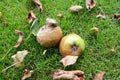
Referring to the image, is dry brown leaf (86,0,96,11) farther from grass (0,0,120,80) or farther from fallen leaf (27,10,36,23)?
fallen leaf (27,10,36,23)

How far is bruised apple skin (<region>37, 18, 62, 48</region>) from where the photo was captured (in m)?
2.87

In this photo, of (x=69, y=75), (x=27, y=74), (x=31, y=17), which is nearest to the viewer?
(x=69, y=75)

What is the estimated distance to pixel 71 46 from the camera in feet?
9.29

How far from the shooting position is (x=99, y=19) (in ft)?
10.8

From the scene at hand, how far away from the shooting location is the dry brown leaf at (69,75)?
2.68 metres

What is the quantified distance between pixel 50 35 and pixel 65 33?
0.33m

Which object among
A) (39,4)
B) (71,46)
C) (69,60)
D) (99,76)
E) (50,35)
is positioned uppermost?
(39,4)

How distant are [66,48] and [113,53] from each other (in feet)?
1.61

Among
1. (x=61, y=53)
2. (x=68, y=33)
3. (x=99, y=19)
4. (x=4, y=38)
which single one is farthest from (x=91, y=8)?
(x=4, y=38)

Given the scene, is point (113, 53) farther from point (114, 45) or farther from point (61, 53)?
point (61, 53)

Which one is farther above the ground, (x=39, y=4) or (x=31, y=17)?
(x=39, y=4)

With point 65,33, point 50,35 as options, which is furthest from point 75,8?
point 50,35

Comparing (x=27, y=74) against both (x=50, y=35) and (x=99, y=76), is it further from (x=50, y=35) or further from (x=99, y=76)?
(x=99, y=76)

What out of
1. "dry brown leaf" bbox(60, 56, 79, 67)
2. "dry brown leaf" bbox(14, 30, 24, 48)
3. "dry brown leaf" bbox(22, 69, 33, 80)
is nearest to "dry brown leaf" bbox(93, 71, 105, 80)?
"dry brown leaf" bbox(60, 56, 79, 67)
